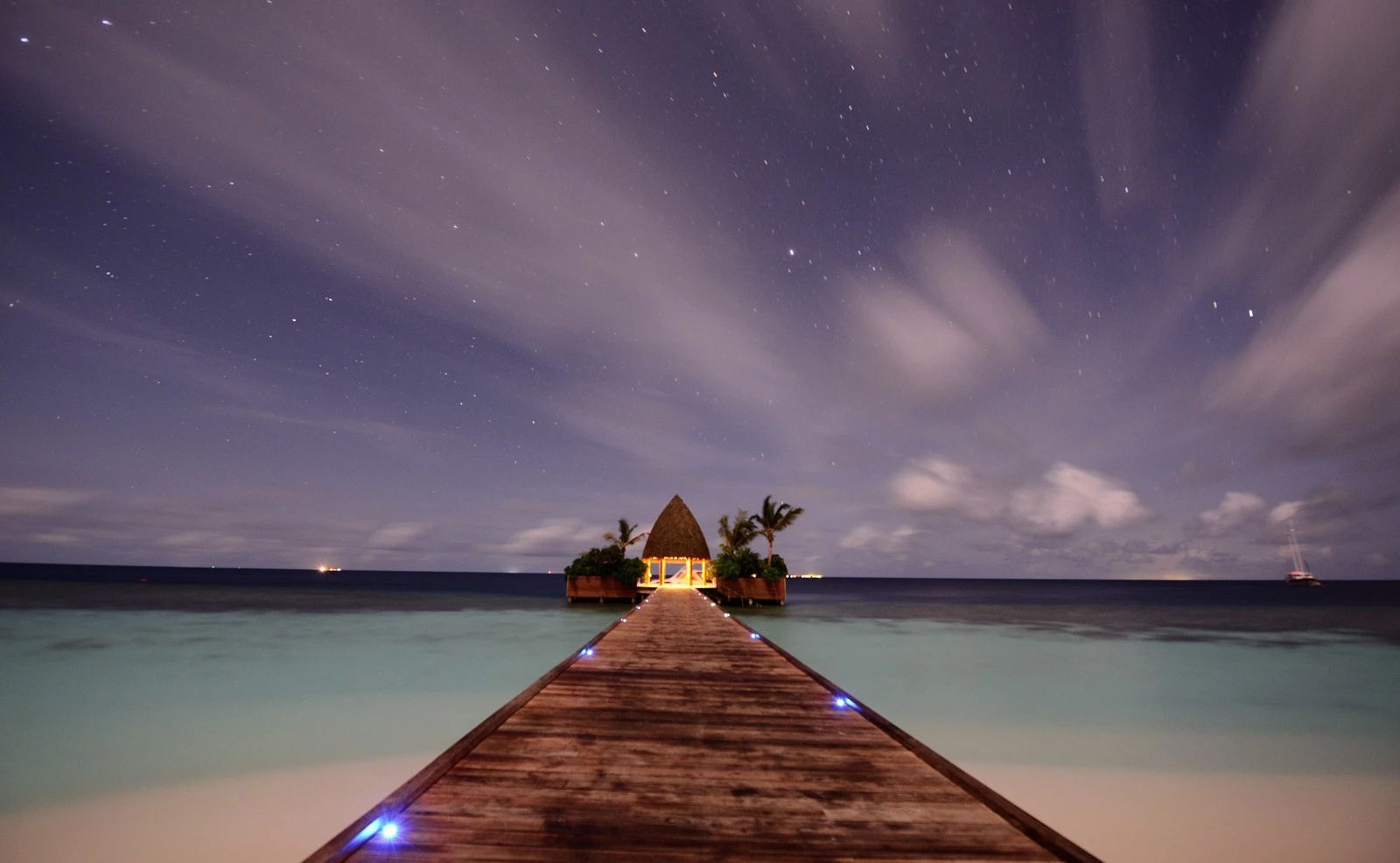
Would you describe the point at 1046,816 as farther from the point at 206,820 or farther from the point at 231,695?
the point at 231,695

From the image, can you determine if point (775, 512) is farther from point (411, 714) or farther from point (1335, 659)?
point (411, 714)

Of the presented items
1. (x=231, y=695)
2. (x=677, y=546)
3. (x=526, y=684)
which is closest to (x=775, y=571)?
(x=677, y=546)

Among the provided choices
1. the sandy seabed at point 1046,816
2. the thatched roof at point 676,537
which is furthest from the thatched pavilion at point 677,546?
the sandy seabed at point 1046,816

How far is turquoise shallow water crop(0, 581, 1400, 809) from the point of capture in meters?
10.1

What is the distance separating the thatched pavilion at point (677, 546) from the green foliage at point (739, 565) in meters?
4.82

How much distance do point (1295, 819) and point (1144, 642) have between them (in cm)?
2204

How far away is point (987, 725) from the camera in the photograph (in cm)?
1167

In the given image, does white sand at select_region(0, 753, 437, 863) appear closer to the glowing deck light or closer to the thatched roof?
the glowing deck light

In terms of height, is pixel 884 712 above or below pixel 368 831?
below

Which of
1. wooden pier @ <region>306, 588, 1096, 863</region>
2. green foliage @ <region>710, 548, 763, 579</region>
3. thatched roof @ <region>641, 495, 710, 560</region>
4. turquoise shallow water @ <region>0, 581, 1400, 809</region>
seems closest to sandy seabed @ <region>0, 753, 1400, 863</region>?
turquoise shallow water @ <region>0, 581, 1400, 809</region>

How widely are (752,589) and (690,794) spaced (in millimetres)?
30391

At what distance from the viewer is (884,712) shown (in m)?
12.4

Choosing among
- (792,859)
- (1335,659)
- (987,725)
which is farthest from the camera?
(1335,659)

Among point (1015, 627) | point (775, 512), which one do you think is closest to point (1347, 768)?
point (1015, 627)
